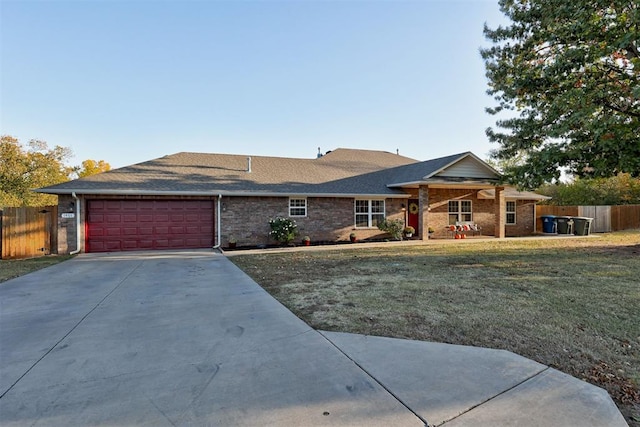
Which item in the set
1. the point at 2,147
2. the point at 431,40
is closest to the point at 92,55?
the point at 431,40

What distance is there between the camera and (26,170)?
30.2 metres

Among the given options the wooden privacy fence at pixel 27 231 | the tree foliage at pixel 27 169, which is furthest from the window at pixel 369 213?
the tree foliage at pixel 27 169

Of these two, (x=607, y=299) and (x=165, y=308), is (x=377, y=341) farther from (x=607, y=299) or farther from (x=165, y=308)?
(x=607, y=299)

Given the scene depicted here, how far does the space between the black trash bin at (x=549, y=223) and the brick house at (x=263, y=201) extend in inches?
29.5

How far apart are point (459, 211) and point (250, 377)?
59.4 feet

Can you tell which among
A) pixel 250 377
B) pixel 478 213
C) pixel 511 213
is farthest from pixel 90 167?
pixel 250 377

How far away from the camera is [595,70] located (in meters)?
10.4

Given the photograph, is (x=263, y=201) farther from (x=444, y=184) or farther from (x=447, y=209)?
(x=447, y=209)

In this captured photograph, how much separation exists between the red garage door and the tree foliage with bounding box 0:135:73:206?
21.4 m

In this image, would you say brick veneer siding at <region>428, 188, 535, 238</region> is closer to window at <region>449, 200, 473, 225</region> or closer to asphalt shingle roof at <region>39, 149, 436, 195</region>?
window at <region>449, 200, 473, 225</region>

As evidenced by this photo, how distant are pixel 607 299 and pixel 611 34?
826 cm

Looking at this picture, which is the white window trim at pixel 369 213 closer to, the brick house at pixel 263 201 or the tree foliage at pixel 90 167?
the brick house at pixel 263 201

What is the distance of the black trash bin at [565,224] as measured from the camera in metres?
19.3

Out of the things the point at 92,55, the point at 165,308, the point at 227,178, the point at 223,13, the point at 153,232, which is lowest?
the point at 165,308
